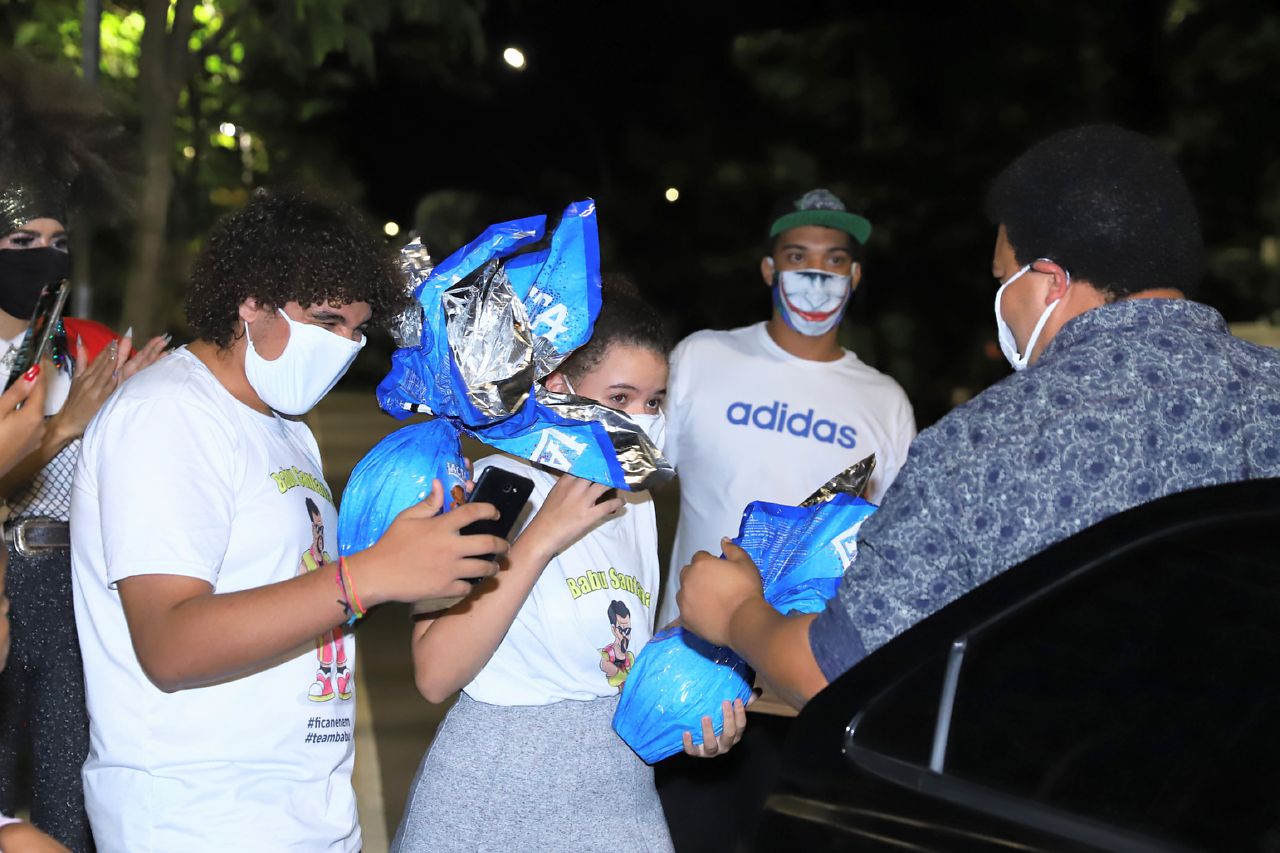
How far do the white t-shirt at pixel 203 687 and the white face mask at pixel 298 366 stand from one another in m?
0.05

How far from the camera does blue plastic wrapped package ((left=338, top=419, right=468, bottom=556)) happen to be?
90.4 inches

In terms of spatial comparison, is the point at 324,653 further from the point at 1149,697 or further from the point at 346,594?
the point at 1149,697

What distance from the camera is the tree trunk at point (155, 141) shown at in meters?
8.86

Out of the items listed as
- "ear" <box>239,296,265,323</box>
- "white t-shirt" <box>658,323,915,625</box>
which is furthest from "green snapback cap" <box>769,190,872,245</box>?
"ear" <box>239,296,265,323</box>

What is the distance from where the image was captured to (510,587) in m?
2.39

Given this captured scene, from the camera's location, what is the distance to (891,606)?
1.94 meters

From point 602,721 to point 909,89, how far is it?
17918mm

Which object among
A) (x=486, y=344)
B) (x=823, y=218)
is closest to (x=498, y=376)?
(x=486, y=344)

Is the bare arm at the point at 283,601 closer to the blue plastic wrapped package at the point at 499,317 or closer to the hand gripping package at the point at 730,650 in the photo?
the blue plastic wrapped package at the point at 499,317

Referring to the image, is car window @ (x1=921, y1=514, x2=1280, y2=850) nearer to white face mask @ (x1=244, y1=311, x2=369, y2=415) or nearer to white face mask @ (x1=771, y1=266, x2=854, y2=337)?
white face mask @ (x1=244, y1=311, x2=369, y2=415)

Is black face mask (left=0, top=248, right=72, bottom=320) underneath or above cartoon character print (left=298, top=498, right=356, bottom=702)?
above

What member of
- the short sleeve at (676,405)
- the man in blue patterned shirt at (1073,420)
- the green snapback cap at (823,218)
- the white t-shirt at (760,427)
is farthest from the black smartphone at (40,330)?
the green snapback cap at (823,218)

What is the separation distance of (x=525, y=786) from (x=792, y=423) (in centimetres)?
209

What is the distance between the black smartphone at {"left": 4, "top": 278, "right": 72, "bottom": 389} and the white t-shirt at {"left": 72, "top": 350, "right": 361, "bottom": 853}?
15cm
